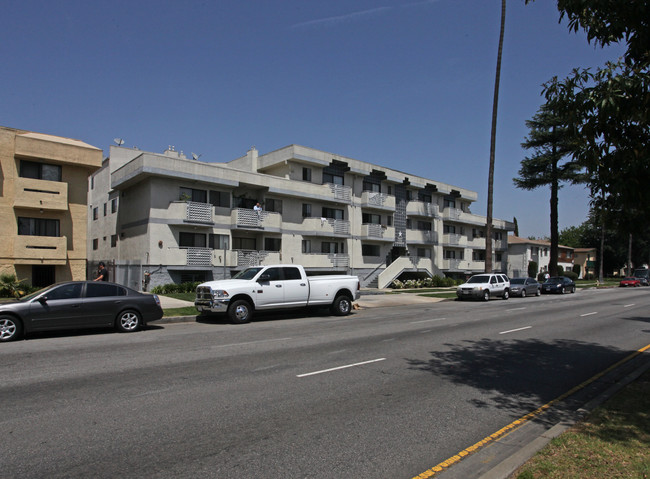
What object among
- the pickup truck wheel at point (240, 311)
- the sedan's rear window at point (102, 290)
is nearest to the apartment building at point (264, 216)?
the pickup truck wheel at point (240, 311)

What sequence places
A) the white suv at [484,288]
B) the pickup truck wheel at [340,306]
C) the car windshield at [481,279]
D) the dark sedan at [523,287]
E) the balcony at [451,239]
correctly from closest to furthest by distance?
the pickup truck wheel at [340,306]
the white suv at [484,288]
the car windshield at [481,279]
the dark sedan at [523,287]
the balcony at [451,239]

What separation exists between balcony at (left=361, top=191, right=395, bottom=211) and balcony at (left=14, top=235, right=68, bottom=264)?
23.2m

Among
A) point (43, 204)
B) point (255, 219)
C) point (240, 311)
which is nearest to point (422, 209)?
point (255, 219)

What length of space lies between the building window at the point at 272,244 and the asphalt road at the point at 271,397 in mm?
20073

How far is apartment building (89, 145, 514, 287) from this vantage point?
91.1ft

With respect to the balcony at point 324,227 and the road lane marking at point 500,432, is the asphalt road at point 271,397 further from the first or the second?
the balcony at point 324,227

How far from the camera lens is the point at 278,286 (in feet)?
54.4

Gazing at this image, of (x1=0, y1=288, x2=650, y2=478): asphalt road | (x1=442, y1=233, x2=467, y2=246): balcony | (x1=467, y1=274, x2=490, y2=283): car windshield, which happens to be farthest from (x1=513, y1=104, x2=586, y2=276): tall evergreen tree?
(x1=0, y1=288, x2=650, y2=478): asphalt road

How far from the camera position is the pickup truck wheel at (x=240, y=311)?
1535 cm

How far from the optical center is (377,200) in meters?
40.1

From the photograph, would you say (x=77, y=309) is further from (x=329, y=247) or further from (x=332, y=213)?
(x=332, y=213)

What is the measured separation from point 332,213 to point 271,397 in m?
31.6

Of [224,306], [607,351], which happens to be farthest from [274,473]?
[224,306]

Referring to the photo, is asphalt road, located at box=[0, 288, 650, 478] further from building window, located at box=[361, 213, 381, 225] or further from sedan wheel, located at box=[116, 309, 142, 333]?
building window, located at box=[361, 213, 381, 225]
